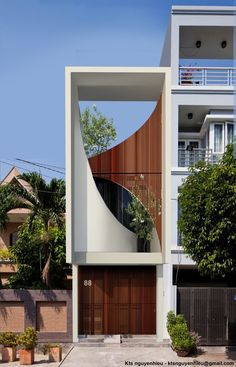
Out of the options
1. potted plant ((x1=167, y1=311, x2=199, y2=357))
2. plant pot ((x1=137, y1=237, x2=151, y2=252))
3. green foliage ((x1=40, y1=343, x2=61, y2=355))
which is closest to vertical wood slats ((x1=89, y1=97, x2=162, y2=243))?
plant pot ((x1=137, y1=237, x2=151, y2=252))

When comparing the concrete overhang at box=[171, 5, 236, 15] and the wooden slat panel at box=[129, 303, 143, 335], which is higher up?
the concrete overhang at box=[171, 5, 236, 15]

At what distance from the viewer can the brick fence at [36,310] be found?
15523 millimetres

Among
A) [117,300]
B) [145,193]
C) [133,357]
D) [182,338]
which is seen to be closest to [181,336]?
[182,338]

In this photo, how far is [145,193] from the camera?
16188 mm

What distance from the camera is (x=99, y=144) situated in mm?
30125

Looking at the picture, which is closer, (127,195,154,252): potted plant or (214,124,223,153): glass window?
(127,195,154,252): potted plant

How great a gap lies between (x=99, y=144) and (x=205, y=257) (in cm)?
1914

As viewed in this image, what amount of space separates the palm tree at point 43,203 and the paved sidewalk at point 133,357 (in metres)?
2.84

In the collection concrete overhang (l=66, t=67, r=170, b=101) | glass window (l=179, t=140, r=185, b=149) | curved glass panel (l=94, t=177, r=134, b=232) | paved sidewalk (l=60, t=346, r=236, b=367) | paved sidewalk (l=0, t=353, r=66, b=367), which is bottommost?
paved sidewalk (l=0, t=353, r=66, b=367)

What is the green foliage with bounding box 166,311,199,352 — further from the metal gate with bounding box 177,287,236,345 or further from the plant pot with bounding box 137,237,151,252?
the plant pot with bounding box 137,237,151,252

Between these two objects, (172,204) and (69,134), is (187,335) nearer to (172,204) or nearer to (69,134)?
(172,204)

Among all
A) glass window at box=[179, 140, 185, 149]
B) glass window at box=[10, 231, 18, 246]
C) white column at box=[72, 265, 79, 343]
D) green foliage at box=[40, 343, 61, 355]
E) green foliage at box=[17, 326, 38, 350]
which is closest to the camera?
green foliage at box=[17, 326, 38, 350]

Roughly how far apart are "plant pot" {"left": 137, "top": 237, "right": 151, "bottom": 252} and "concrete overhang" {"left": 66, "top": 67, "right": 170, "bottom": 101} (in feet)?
15.7

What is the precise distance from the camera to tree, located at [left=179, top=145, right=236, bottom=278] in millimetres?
11320
